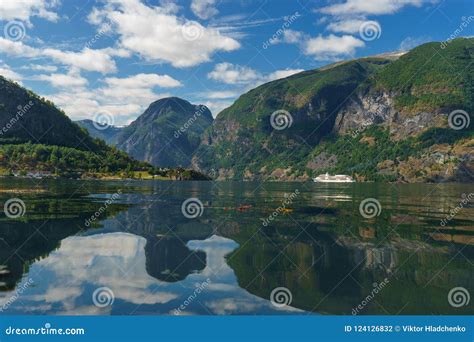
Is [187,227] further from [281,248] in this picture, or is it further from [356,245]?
[356,245]

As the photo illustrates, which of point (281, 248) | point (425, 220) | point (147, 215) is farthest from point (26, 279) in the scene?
point (425, 220)

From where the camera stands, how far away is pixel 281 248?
37.7 m

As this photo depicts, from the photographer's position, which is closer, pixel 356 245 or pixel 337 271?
pixel 337 271

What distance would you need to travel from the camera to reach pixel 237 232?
47000 mm

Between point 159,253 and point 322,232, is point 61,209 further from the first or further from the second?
point 322,232

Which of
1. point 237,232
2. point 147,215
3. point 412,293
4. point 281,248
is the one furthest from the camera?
point 147,215

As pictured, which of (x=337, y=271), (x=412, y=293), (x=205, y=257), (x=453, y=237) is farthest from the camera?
(x=453, y=237)

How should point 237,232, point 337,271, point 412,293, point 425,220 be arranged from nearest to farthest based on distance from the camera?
point 412,293
point 337,271
point 237,232
point 425,220

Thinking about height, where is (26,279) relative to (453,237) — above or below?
below

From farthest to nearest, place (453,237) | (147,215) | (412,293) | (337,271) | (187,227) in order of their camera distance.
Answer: (147,215) → (187,227) → (453,237) → (337,271) → (412,293)

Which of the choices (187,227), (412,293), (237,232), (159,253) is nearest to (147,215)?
(187,227)

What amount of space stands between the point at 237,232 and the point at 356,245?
1415cm

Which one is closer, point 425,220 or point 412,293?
point 412,293

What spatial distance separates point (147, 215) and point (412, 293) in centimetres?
4447
